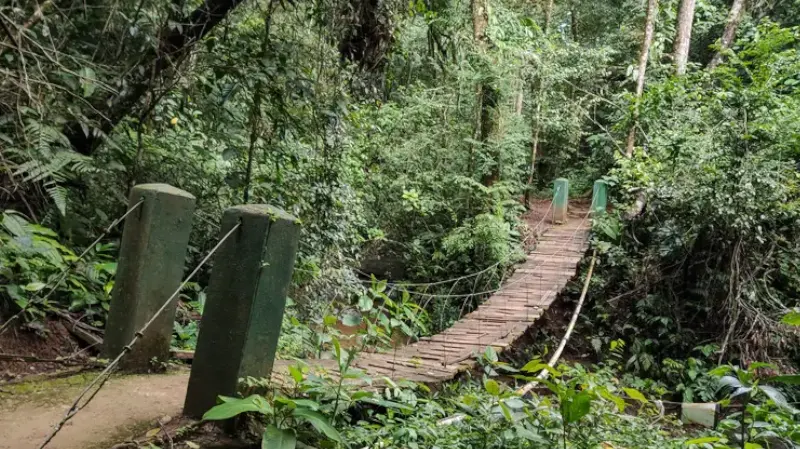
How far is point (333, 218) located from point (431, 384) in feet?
7.91

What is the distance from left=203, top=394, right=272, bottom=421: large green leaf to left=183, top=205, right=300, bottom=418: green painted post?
278 mm

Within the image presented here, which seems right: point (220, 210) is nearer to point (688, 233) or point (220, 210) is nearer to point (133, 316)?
point (133, 316)

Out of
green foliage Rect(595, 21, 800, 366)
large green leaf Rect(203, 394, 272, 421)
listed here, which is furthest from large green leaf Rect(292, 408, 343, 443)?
green foliage Rect(595, 21, 800, 366)

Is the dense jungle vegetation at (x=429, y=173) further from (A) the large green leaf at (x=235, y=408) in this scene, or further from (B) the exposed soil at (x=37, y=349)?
(B) the exposed soil at (x=37, y=349)

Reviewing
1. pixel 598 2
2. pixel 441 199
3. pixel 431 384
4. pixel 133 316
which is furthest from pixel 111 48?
pixel 598 2

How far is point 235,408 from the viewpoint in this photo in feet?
7.34

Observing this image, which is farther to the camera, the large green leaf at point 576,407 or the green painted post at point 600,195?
the green painted post at point 600,195

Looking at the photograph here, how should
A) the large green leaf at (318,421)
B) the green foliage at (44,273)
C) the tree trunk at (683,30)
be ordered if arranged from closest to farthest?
the large green leaf at (318,421), the green foliage at (44,273), the tree trunk at (683,30)

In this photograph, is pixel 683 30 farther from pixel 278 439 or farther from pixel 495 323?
pixel 278 439

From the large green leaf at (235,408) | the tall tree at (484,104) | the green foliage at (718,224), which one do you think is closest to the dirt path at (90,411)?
the large green leaf at (235,408)

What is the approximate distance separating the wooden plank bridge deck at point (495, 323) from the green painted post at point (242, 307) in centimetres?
40

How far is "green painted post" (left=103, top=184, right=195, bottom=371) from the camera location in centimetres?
316

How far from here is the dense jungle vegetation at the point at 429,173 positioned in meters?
3.30

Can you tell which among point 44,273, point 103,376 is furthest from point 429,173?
point 103,376
